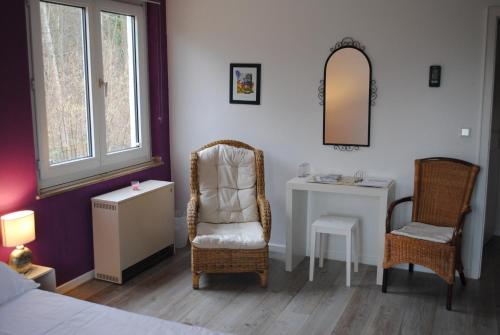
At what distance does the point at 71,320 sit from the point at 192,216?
5.20ft

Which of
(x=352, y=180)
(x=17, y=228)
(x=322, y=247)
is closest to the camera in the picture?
(x=17, y=228)

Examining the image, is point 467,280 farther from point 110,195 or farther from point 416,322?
point 110,195

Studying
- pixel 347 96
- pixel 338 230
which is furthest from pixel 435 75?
pixel 338 230

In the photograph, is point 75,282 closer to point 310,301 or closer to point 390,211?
point 310,301

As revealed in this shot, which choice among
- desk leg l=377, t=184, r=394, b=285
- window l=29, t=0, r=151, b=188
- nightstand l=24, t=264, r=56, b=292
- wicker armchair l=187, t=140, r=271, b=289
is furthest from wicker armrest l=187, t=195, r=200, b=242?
desk leg l=377, t=184, r=394, b=285

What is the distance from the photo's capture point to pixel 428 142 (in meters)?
4.12

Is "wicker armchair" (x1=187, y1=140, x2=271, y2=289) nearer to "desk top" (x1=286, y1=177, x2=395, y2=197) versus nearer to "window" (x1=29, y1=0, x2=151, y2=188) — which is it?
"desk top" (x1=286, y1=177, x2=395, y2=197)

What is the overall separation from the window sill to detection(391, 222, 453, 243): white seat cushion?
87.7 inches

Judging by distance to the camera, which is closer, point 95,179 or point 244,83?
point 95,179

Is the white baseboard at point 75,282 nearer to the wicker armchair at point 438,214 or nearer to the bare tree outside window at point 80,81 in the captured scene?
the bare tree outside window at point 80,81

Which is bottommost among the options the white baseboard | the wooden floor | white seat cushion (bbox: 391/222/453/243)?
the wooden floor

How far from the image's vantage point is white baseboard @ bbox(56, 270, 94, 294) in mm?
3895

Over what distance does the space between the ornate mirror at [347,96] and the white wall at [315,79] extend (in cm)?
7

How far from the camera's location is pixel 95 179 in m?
4.16
